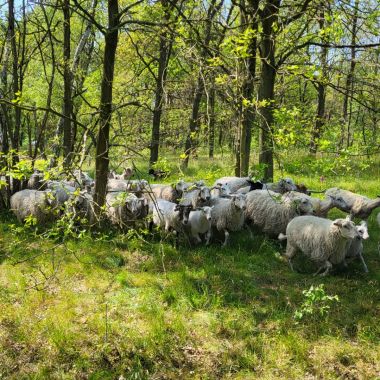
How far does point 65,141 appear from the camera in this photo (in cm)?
1071

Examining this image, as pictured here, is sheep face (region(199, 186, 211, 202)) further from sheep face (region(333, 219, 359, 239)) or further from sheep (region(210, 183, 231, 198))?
sheep face (region(333, 219, 359, 239))

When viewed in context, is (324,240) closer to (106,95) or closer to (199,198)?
(199,198)

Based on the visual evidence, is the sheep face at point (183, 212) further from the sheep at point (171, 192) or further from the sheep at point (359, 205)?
the sheep at point (359, 205)

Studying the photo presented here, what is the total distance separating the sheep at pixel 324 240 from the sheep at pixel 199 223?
5.64 ft

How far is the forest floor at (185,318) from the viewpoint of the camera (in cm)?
502

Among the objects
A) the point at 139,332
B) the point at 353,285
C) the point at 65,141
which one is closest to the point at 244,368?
the point at 139,332

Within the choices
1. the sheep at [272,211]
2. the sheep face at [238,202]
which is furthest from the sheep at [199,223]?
the sheep at [272,211]

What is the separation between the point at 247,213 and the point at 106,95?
3.93 meters

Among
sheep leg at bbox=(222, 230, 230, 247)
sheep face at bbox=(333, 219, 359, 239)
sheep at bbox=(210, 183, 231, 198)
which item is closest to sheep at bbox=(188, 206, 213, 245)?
sheep leg at bbox=(222, 230, 230, 247)

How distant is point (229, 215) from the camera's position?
28.0 feet

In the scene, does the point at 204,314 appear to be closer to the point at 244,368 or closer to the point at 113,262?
the point at 244,368

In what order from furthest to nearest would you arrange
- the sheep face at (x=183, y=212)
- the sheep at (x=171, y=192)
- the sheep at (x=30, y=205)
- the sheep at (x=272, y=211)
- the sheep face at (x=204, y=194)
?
the sheep at (x=171, y=192) < the sheep face at (x=204, y=194) < the sheep at (x=30, y=205) < the sheep at (x=272, y=211) < the sheep face at (x=183, y=212)

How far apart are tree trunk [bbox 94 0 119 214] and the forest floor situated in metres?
1.30

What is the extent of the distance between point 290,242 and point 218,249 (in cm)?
142
